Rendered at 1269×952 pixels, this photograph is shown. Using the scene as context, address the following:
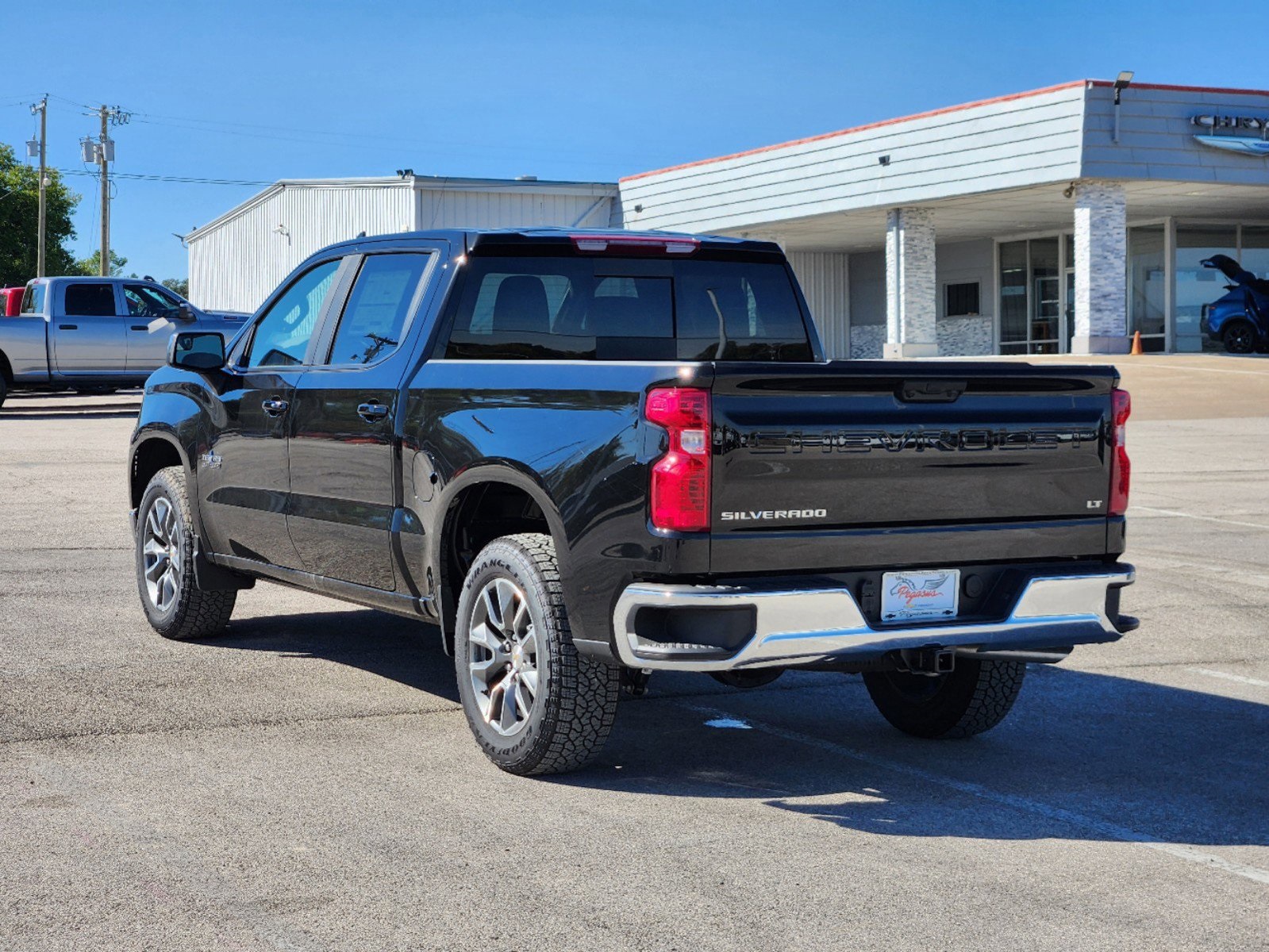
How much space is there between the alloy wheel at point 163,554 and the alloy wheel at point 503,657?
2777 mm

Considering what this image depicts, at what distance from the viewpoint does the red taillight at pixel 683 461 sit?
16.6 feet

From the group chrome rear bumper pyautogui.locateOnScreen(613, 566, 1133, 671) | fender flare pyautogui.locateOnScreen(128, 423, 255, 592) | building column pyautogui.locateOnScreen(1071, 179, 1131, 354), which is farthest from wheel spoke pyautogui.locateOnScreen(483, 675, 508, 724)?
building column pyautogui.locateOnScreen(1071, 179, 1131, 354)

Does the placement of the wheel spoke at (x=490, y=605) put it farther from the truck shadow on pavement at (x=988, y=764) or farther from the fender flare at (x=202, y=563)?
the fender flare at (x=202, y=563)

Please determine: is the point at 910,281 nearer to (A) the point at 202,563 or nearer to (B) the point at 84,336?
(B) the point at 84,336

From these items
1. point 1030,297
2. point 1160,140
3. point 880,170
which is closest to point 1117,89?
point 1160,140

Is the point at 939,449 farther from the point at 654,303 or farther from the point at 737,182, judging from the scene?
the point at 737,182

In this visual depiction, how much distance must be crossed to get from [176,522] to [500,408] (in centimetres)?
301

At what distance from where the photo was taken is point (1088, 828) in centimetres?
525

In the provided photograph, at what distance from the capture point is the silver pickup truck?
2700 cm

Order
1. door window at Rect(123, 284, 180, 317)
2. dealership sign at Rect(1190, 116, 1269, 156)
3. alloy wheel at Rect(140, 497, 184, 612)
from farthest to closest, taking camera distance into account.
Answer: dealership sign at Rect(1190, 116, 1269, 156)
door window at Rect(123, 284, 180, 317)
alloy wheel at Rect(140, 497, 184, 612)

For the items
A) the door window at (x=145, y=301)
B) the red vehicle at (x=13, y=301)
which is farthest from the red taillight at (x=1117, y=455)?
the red vehicle at (x=13, y=301)

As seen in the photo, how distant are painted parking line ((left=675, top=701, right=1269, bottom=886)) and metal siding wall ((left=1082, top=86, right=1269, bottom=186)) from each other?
27.5 metres

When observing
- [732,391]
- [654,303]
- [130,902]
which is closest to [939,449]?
[732,391]

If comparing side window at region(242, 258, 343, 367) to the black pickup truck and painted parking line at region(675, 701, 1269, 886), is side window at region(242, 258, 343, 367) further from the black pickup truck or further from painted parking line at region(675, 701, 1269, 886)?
painted parking line at region(675, 701, 1269, 886)
